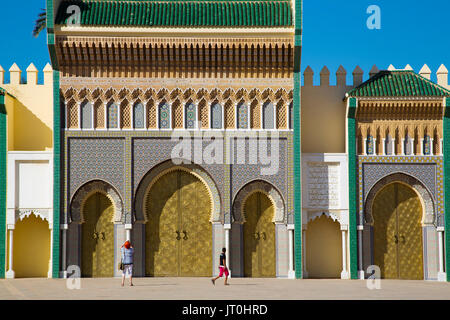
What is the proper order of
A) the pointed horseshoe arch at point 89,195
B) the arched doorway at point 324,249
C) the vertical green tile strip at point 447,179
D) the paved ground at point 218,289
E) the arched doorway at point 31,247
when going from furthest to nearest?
the arched doorway at point 324,249 < the arched doorway at point 31,247 < the vertical green tile strip at point 447,179 < the pointed horseshoe arch at point 89,195 < the paved ground at point 218,289

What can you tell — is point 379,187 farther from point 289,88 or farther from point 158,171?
point 158,171

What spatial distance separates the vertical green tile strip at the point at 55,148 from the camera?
21.0 metres

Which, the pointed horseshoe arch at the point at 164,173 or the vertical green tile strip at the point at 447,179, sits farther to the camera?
the vertical green tile strip at the point at 447,179

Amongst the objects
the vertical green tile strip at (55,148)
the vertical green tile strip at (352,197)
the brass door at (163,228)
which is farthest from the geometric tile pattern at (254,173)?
the vertical green tile strip at (55,148)

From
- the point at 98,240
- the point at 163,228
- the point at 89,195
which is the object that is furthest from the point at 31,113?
the point at 163,228

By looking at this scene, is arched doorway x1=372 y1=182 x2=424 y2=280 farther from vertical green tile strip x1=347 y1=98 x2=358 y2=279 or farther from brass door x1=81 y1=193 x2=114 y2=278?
brass door x1=81 y1=193 x2=114 y2=278

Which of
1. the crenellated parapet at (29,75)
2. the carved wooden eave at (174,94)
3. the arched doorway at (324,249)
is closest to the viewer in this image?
the carved wooden eave at (174,94)

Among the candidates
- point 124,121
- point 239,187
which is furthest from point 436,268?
point 124,121

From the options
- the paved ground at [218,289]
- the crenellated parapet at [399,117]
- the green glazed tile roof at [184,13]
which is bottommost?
the paved ground at [218,289]

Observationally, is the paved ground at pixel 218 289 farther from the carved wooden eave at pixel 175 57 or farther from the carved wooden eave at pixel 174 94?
the carved wooden eave at pixel 175 57

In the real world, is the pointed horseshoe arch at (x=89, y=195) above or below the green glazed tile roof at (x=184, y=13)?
below

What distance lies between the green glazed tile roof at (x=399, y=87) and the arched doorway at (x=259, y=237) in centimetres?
371

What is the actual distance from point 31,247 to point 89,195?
2.23 metres

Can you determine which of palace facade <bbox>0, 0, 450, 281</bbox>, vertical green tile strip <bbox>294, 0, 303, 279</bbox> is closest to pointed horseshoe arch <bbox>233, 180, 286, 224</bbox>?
palace facade <bbox>0, 0, 450, 281</bbox>
